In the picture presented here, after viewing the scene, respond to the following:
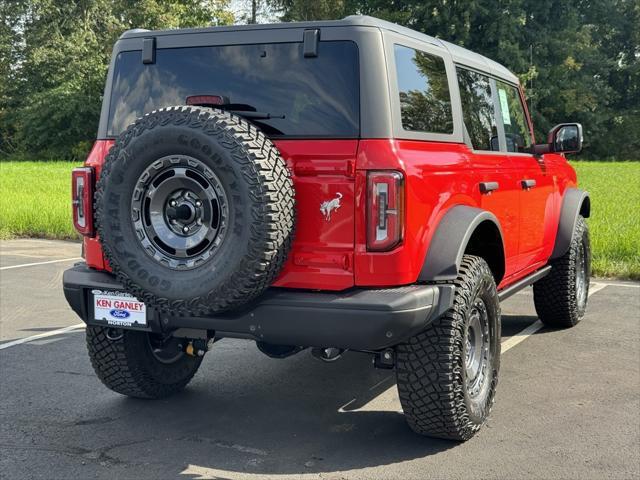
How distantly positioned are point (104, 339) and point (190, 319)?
39.0 inches

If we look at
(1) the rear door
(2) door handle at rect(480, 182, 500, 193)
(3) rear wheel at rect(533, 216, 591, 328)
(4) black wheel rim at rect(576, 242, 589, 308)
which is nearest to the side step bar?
(1) the rear door

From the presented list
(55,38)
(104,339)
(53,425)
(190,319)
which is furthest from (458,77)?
(55,38)

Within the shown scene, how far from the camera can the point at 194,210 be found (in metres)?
3.59

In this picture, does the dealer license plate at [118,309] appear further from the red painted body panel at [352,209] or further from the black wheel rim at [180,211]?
the red painted body panel at [352,209]

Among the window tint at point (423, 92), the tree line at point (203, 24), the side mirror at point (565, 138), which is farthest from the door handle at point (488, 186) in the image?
the tree line at point (203, 24)

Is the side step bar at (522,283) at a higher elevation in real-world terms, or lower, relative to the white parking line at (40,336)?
higher

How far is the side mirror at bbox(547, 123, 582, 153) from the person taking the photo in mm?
5789

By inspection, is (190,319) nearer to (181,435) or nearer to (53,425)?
(181,435)

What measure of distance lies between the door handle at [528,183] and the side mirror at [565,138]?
0.46 metres

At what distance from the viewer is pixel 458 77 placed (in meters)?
4.68

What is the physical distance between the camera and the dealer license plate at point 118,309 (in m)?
3.92

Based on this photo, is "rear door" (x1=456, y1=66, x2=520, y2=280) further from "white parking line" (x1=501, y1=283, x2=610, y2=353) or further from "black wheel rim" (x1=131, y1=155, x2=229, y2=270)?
"black wheel rim" (x1=131, y1=155, x2=229, y2=270)

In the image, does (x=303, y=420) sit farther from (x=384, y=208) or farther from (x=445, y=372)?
(x=384, y=208)

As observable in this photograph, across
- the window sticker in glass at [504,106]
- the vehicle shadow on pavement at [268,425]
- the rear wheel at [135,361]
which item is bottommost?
the vehicle shadow on pavement at [268,425]
